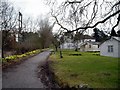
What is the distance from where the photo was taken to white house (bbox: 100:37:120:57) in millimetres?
47500

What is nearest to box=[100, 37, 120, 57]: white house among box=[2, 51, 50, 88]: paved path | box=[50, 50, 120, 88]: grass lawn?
box=[50, 50, 120, 88]: grass lawn

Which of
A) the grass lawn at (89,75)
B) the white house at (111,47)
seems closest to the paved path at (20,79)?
the grass lawn at (89,75)

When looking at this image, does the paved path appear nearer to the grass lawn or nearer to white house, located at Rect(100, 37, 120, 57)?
the grass lawn

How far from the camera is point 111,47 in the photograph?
1991 inches

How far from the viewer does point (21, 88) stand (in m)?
13.2

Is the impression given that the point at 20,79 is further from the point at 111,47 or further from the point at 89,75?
the point at 111,47

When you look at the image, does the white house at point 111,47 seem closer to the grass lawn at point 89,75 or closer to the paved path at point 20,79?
the grass lawn at point 89,75

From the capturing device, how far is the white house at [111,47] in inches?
1870

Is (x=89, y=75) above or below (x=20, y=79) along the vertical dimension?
above

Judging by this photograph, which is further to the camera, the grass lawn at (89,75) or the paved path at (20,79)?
the paved path at (20,79)

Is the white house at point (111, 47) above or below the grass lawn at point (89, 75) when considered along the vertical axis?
above

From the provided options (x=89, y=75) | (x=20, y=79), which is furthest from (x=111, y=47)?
(x=20, y=79)

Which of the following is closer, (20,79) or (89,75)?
(20,79)

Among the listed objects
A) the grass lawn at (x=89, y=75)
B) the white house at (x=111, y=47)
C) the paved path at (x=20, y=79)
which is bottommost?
the paved path at (x=20, y=79)
